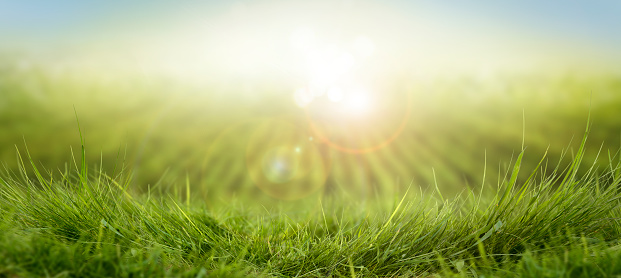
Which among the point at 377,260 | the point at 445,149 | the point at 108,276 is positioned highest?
the point at 108,276

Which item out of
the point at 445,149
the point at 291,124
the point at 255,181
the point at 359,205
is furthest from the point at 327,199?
the point at 291,124

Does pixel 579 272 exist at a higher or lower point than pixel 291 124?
higher

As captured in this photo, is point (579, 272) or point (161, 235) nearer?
point (579, 272)

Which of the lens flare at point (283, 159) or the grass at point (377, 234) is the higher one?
the grass at point (377, 234)

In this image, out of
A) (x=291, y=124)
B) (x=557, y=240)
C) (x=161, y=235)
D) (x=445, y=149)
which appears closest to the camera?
(x=557, y=240)

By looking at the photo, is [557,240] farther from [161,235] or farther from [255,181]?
[255,181]

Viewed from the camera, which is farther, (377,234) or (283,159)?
(283,159)

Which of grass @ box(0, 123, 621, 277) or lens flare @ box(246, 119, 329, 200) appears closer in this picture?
grass @ box(0, 123, 621, 277)

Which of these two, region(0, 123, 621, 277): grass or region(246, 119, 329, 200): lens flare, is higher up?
region(0, 123, 621, 277): grass

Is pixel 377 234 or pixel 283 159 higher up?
pixel 377 234

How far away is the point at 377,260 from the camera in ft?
6.01

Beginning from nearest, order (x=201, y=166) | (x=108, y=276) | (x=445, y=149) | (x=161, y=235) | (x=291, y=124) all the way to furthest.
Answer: (x=108, y=276)
(x=161, y=235)
(x=201, y=166)
(x=445, y=149)
(x=291, y=124)

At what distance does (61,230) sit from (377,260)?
1.46 metres

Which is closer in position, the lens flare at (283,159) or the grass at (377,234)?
the grass at (377,234)
